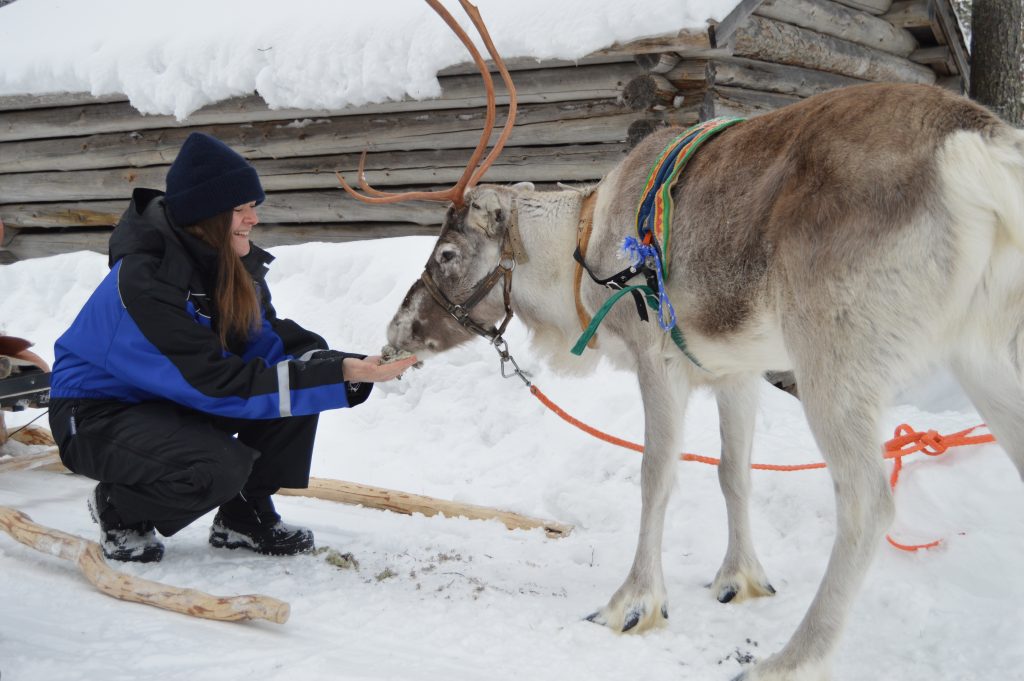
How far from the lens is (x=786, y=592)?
12.1ft

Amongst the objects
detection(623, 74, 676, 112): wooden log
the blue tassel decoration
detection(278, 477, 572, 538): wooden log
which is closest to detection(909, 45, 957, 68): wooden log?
detection(623, 74, 676, 112): wooden log

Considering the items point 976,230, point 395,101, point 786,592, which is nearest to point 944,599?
point 786,592

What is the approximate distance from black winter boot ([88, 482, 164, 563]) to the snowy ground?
0.27ft

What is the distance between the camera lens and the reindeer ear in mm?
3930

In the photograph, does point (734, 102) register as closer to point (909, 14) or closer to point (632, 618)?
point (909, 14)

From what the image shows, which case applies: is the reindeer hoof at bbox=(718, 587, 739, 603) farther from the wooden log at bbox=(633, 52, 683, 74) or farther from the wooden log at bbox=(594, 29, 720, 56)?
the wooden log at bbox=(633, 52, 683, 74)

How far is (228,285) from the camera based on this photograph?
144 inches

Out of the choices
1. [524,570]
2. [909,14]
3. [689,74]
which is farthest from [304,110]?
[909,14]

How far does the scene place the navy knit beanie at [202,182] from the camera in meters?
3.53

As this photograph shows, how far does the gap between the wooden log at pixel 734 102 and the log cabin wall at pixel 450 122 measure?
0.05 ft

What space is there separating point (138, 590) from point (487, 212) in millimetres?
2085

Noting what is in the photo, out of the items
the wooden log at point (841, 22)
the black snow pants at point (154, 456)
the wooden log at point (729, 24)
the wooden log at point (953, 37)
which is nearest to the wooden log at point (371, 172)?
the wooden log at point (729, 24)

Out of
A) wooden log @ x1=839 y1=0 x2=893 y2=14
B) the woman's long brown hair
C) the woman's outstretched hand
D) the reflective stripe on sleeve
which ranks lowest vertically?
the reflective stripe on sleeve

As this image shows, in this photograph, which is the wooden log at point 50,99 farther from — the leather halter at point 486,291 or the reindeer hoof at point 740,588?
the reindeer hoof at point 740,588
